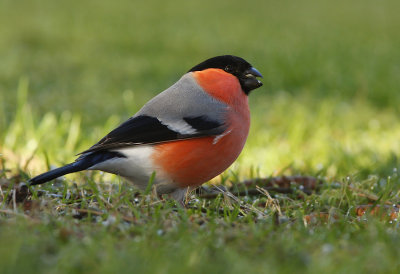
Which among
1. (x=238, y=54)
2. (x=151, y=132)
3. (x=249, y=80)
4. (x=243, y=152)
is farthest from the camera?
(x=238, y=54)

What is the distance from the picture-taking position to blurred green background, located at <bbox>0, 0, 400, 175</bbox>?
5828 mm

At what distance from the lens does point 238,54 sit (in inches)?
374

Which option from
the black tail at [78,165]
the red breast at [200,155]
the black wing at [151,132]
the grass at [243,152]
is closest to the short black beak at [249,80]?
the red breast at [200,155]

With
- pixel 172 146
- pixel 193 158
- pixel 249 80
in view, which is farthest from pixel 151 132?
pixel 249 80

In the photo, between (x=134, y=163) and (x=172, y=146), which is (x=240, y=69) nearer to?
(x=172, y=146)

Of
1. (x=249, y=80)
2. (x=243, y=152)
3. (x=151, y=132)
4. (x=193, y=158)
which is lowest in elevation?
(x=243, y=152)

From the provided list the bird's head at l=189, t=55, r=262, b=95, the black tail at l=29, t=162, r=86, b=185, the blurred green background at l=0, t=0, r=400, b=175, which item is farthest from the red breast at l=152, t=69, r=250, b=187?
the blurred green background at l=0, t=0, r=400, b=175

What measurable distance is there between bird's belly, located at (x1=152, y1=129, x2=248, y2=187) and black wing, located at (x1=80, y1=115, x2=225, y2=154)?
0.04 m

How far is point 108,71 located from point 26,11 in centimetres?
474

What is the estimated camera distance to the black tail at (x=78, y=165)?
3412 millimetres

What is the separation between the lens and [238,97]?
13.1ft

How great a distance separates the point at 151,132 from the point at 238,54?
602 centimetres

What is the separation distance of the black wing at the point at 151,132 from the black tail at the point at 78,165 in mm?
38

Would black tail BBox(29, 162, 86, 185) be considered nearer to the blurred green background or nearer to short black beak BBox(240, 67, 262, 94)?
short black beak BBox(240, 67, 262, 94)
